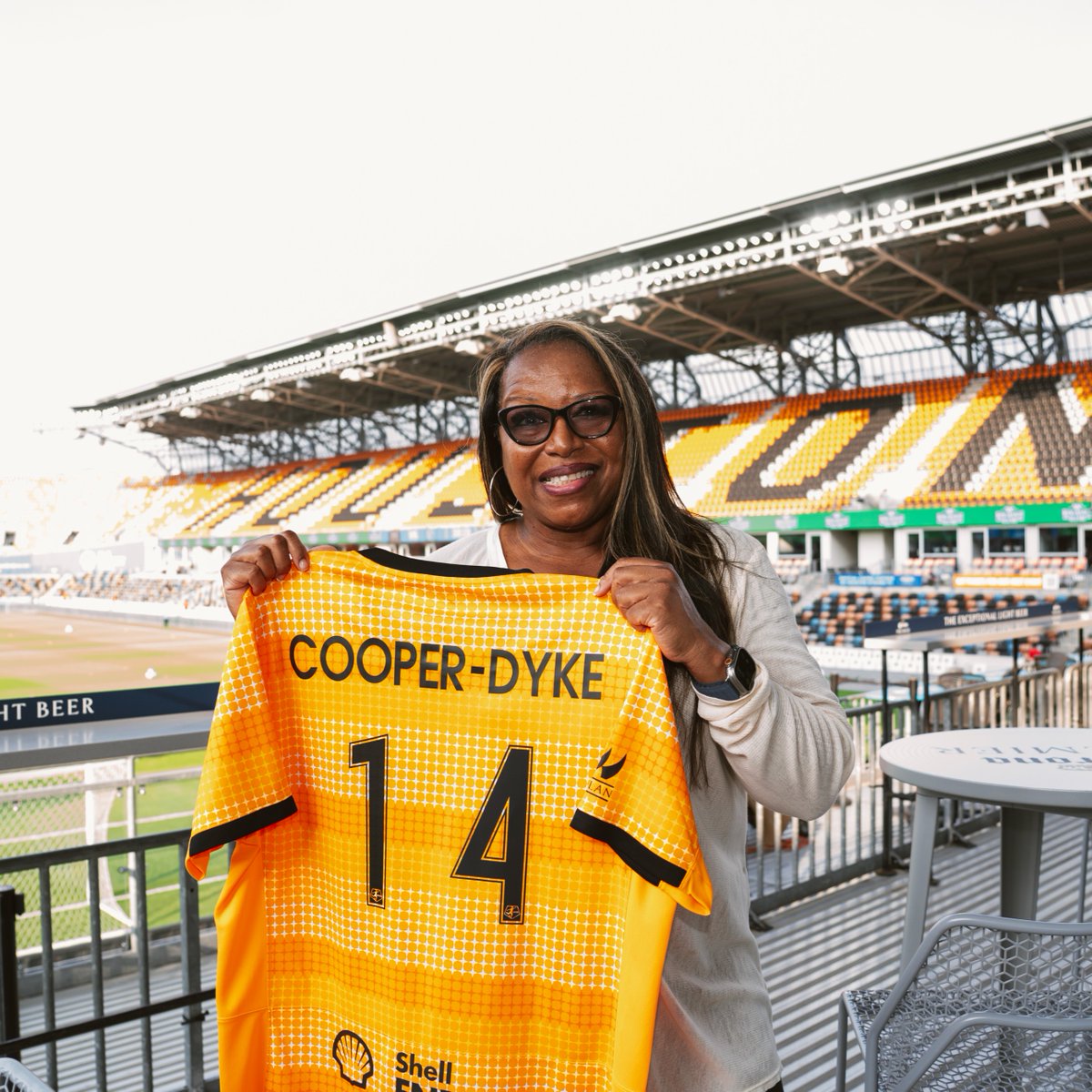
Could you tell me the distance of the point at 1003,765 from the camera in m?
2.29

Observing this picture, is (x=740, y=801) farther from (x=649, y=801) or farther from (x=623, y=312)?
(x=623, y=312)

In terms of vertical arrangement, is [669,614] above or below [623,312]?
below

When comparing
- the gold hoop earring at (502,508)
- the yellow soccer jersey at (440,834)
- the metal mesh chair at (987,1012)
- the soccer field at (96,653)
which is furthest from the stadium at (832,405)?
the yellow soccer jersey at (440,834)

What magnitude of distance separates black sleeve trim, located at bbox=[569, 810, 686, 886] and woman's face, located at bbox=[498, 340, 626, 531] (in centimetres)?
48

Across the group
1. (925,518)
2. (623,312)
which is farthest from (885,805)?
(623,312)

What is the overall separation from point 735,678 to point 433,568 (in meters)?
0.53

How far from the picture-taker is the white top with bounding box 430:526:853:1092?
1322mm

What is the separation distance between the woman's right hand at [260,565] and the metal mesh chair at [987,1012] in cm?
120

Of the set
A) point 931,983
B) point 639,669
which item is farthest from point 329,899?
point 931,983

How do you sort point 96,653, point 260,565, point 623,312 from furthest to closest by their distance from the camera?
point 623,312 → point 96,653 → point 260,565

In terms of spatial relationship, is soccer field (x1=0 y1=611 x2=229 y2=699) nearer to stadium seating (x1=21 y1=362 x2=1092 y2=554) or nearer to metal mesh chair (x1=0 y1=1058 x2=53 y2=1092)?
metal mesh chair (x1=0 y1=1058 x2=53 y2=1092)

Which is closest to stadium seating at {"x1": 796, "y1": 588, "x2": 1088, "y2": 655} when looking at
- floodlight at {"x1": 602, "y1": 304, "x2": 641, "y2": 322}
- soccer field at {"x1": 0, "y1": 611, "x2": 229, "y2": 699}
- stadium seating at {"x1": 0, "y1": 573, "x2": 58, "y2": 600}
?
floodlight at {"x1": 602, "y1": 304, "x2": 641, "y2": 322}

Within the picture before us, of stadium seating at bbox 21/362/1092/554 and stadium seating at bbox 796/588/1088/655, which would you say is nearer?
stadium seating at bbox 796/588/1088/655

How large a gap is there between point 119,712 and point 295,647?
147 cm
